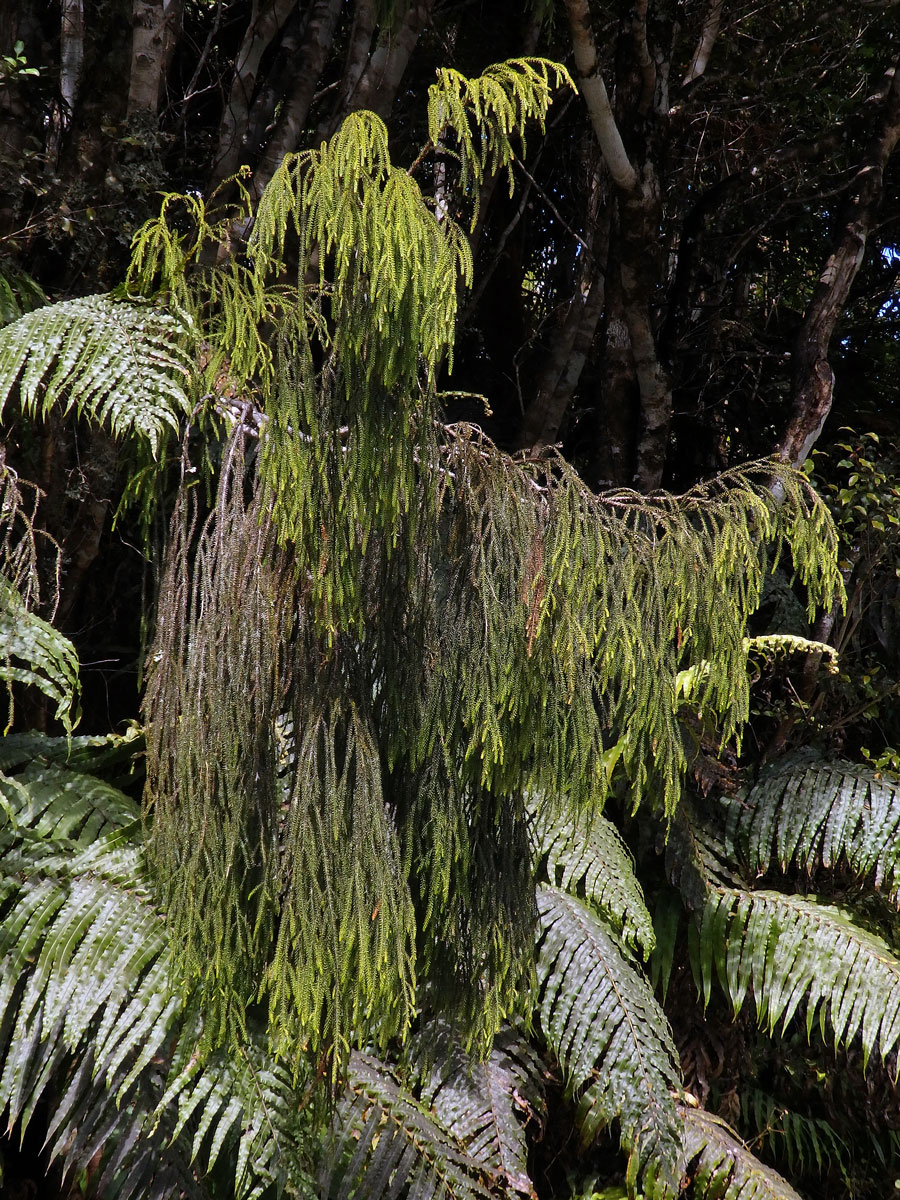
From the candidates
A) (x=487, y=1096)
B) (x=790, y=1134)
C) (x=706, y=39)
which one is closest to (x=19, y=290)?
(x=487, y=1096)

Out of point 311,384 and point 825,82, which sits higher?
point 825,82

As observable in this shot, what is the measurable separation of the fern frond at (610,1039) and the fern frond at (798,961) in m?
0.32

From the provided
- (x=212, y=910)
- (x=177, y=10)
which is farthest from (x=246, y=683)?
(x=177, y=10)

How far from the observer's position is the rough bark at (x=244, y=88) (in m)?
2.41

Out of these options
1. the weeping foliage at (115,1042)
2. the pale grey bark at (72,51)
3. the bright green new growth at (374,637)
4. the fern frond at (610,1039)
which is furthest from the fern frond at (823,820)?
the pale grey bark at (72,51)

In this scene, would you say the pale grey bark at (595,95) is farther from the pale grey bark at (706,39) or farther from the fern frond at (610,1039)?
the fern frond at (610,1039)

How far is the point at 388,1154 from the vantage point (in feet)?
6.35

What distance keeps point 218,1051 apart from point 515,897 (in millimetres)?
555

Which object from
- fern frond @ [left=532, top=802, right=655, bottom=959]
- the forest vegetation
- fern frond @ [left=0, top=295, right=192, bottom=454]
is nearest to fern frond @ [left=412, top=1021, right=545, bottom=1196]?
the forest vegetation

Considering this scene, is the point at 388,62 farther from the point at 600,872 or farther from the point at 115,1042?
the point at 115,1042

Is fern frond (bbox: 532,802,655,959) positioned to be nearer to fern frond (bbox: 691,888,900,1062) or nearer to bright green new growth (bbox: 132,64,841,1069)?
fern frond (bbox: 691,888,900,1062)

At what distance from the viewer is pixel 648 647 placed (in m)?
1.51

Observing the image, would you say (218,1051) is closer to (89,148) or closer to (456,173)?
(89,148)

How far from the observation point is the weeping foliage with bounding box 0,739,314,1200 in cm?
162
